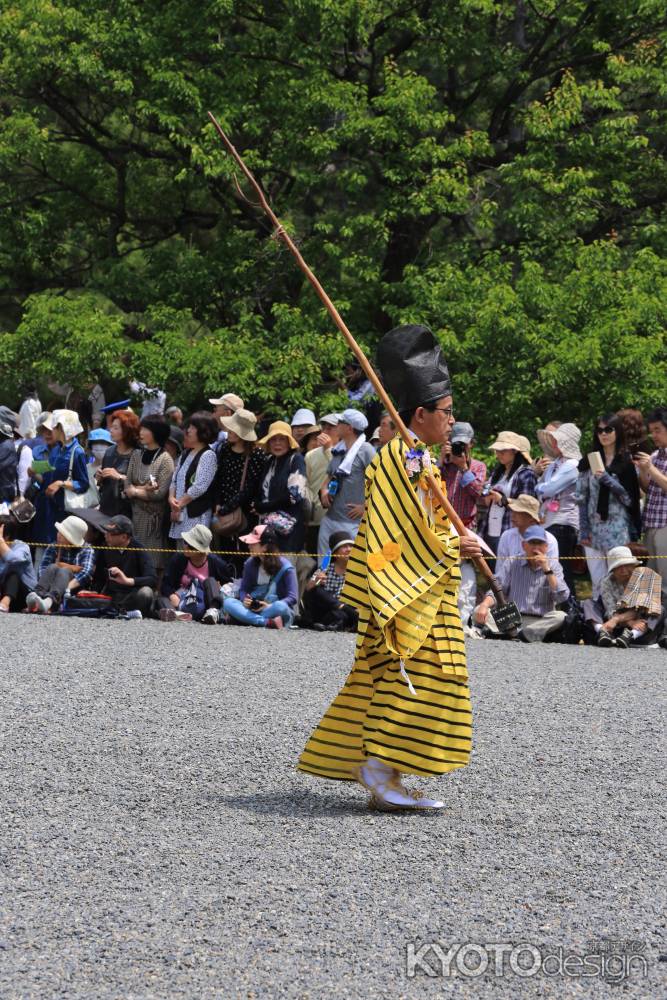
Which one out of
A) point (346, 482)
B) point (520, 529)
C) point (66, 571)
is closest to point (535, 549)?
point (520, 529)

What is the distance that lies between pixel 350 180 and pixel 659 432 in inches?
211

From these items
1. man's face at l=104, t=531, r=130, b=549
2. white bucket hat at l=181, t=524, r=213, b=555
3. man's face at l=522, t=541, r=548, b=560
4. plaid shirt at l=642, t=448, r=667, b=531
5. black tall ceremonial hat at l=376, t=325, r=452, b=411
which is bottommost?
man's face at l=104, t=531, r=130, b=549

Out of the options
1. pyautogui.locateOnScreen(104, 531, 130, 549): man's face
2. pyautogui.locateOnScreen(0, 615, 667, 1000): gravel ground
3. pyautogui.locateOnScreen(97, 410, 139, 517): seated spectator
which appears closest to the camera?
pyautogui.locateOnScreen(0, 615, 667, 1000): gravel ground

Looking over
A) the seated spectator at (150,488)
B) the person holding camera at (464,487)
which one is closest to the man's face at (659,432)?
the person holding camera at (464,487)

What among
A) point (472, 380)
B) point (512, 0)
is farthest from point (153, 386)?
point (512, 0)

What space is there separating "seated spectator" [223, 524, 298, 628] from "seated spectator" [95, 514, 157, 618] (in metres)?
0.66

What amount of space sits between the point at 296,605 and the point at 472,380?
12.0 ft

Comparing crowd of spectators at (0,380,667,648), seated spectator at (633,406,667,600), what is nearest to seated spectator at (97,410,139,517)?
crowd of spectators at (0,380,667,648)

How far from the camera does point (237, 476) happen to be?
35.2ft

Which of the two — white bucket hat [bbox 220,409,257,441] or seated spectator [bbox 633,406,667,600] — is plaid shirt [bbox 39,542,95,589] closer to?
white bucket hat [bbox 220,409,257,441]

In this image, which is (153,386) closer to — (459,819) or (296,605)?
(296,605)

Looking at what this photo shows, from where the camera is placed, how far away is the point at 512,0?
613 inches

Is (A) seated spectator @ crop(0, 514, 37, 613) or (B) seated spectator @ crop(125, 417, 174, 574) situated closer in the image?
(A) seated spectator @ crop(0, 514, 37, 613)

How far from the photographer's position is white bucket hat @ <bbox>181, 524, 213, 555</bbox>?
34.3ft
